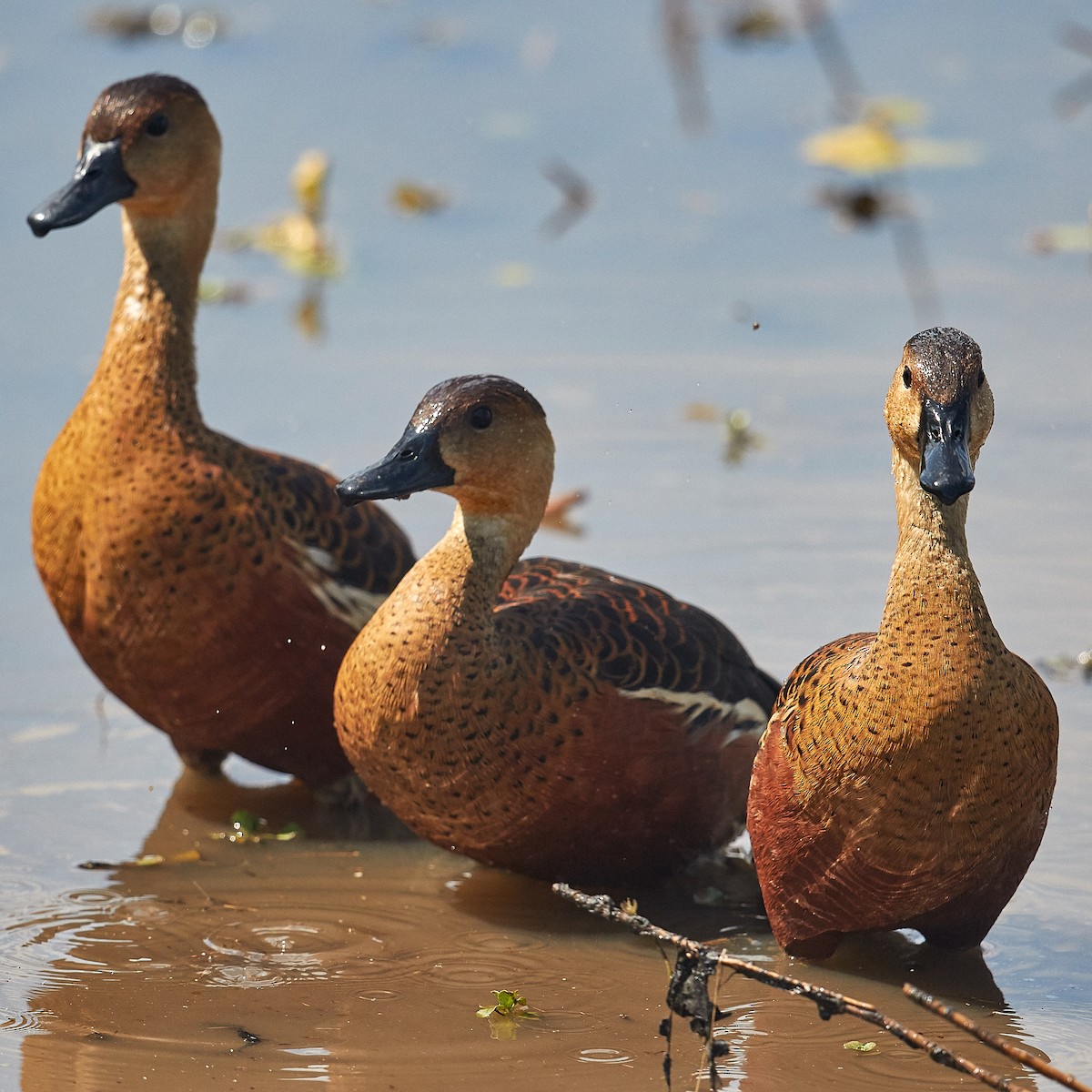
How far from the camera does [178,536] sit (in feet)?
Result: 19.2

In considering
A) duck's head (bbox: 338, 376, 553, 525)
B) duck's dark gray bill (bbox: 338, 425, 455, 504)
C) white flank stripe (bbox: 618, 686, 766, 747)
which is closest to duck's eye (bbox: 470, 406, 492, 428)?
duck's head (bbox: 338, 376, 553, 525)

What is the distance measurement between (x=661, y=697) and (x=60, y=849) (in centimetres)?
166

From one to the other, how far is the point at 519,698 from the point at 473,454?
634 mm

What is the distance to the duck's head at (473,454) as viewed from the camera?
17.7 feet

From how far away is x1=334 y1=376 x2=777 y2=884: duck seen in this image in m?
5.30

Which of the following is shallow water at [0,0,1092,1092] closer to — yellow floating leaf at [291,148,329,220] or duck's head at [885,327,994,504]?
yellow floating leaf at [291,148,329,220]

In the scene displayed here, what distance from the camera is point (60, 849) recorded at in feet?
19.0

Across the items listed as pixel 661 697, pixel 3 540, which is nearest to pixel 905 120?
pixel 3 540

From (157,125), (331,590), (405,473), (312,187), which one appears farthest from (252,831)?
(312,187)

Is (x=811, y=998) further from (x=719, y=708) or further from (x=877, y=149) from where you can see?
(x=877, y=149)

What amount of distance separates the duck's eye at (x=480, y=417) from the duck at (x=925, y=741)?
1096 mm

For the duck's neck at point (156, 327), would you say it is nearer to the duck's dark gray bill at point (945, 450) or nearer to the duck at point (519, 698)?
the duck at point (519, 698)

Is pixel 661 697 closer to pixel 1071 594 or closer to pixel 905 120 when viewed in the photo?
pixel 1071 594

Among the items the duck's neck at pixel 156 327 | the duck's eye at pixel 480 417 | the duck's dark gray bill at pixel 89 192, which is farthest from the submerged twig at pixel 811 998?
the duck's dark gray bill at pixel 89 192
